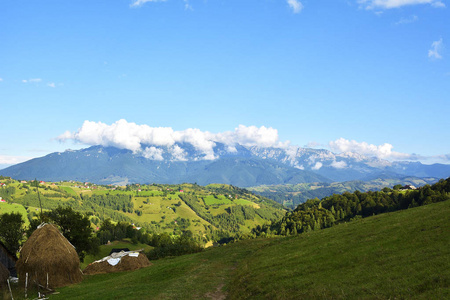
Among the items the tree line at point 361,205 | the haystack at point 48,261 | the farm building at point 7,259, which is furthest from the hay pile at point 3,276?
the tree line at point 361,205

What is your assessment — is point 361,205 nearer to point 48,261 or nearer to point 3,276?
point 48,261

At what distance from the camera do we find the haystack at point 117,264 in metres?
58.5

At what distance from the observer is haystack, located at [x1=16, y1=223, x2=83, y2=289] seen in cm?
4291

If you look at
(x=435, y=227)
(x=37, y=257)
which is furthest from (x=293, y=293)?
(x=37, y=257)

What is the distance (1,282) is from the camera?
40062 mm

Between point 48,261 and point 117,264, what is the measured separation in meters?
17.9

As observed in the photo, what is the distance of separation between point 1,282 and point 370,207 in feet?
452

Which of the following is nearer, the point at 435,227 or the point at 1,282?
the point at 435,227

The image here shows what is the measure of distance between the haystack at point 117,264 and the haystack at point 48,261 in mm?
9373

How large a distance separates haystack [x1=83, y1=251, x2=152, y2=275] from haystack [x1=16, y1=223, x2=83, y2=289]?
9373 millimetres

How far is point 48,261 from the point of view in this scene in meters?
43.9

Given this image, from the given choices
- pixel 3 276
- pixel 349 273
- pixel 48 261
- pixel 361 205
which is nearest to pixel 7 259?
pixel 3 276

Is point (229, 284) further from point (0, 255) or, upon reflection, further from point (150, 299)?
point (0, 255)

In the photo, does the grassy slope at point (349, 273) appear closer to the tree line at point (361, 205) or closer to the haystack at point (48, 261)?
the haystack at point (48, 261)
